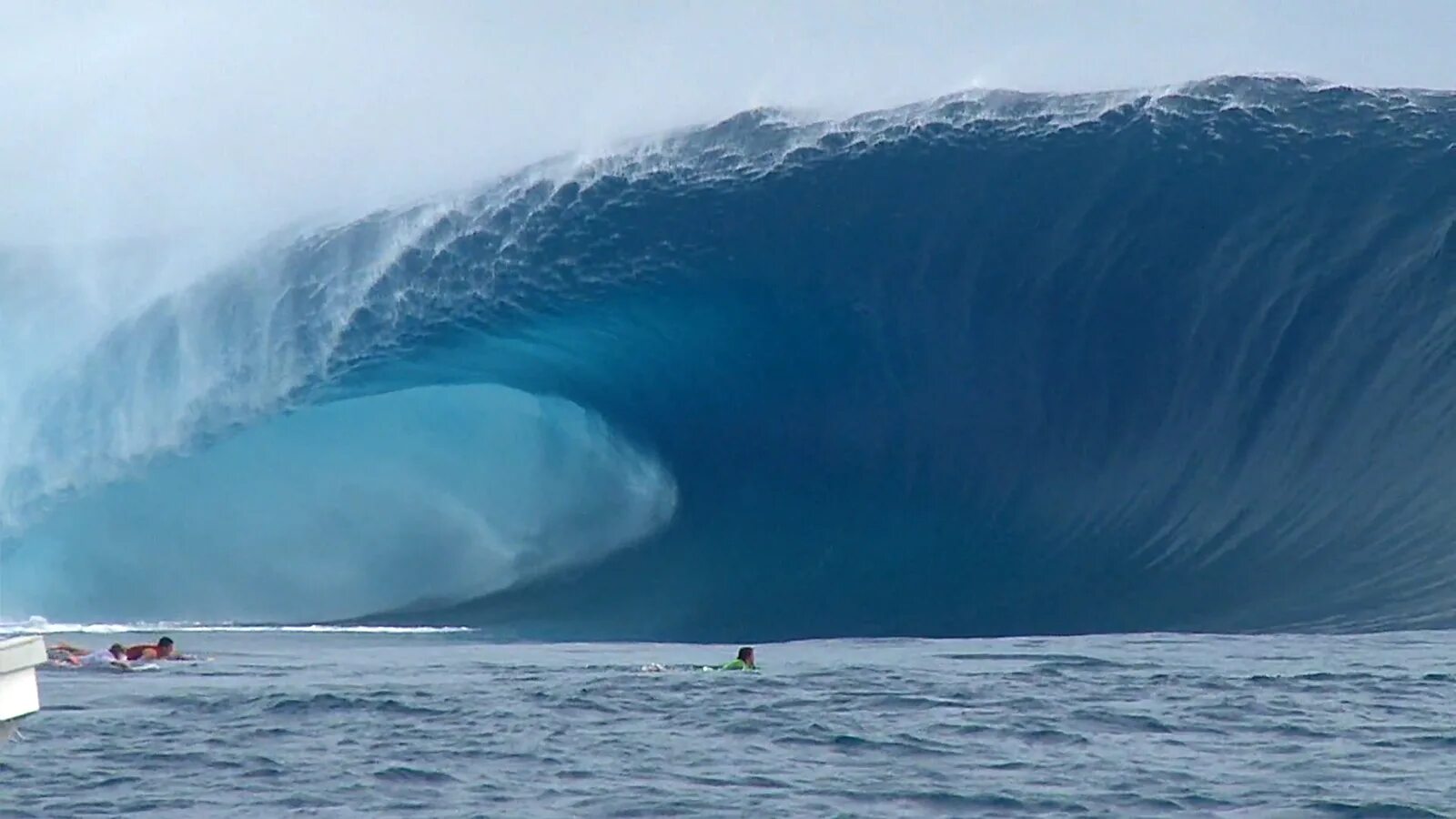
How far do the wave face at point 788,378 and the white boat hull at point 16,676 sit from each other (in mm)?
9778

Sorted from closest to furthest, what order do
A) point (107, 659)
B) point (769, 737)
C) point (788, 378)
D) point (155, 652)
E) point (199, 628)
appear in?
1. point (769, 737)
2. point (107, 659)
3. point (155, 652)
4. point (199, 628)
5. point (788, 378)

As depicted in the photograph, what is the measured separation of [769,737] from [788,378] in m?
11.5

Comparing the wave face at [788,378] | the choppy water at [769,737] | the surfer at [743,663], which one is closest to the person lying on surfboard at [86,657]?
the choppy water at [769,737]

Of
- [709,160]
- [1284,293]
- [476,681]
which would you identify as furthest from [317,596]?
[1284,293]

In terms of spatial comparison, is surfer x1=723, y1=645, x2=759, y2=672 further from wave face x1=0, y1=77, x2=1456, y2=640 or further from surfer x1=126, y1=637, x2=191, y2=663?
wave face x1=0, y1=77, x2=1456, y2=640

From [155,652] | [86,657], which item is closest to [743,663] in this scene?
[155,652]

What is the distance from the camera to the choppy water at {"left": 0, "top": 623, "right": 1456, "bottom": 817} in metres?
9.50

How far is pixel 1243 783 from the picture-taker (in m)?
9.80

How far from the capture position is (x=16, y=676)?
30.7 ft

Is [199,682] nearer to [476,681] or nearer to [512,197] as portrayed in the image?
[476,681]

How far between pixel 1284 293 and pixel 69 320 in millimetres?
13880

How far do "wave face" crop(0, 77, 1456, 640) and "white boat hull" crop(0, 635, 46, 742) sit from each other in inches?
385

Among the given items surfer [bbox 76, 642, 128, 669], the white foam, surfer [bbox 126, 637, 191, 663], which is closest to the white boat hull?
surfer [bbox 76, 642, 128, 669]

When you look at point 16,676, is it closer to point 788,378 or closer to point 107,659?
point 107,659
